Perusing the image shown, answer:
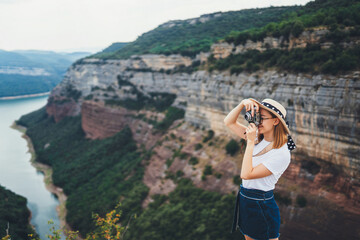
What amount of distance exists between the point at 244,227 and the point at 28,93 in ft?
488

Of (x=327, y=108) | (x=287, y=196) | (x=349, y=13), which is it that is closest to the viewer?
(x=327, y=108)

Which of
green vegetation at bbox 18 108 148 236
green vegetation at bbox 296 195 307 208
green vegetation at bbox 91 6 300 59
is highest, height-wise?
green vegetation at bbox 91 6 300 59

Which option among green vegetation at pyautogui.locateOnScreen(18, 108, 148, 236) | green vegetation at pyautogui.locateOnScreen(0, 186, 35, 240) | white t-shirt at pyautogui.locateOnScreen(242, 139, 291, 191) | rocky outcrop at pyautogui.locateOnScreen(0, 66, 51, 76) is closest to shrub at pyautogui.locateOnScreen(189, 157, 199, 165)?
green vegetation at pyautogui.locateOnScreen(18, 108, 148, 236)

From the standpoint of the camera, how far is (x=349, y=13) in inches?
852

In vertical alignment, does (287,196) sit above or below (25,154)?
above

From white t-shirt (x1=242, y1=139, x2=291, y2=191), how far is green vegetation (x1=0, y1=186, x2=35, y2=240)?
2732cm

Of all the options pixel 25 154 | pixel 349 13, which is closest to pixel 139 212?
pixel 349 13

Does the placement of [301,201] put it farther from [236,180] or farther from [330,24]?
[330,24]

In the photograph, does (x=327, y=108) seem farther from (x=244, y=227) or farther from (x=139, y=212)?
(x=139, y=212)

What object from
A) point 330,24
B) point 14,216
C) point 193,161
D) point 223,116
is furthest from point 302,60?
point 14,216

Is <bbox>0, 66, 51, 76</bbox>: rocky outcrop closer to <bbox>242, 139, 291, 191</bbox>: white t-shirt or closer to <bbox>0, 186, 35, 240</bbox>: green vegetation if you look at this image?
<bbox>0, 186, 35, 240</bbox>: green vegetation

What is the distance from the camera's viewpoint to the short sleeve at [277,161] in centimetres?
437

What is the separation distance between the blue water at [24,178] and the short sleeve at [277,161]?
30034 millimetres

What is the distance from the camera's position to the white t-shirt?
4.37 meters
